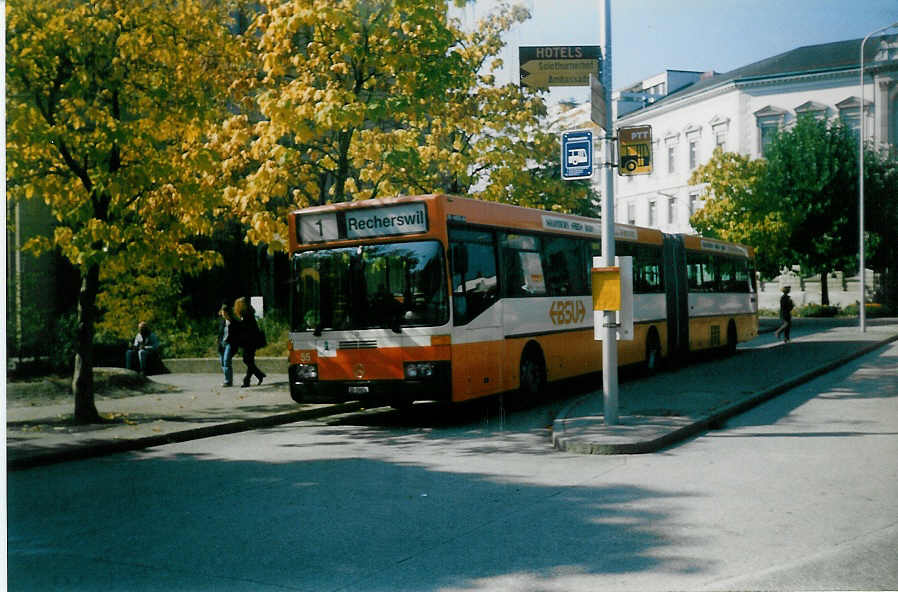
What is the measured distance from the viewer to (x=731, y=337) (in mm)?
24297

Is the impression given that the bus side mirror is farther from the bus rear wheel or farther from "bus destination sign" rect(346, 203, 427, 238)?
the bus rear wheel

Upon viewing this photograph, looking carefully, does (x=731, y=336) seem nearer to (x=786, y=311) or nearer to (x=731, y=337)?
(x=731, y=337)

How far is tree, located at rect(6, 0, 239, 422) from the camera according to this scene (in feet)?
35.6

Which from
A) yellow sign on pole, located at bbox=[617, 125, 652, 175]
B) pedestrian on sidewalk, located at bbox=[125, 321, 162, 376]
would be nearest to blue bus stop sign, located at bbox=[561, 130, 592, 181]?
yellow sign on pole, located at bbox=[617, 125, 652, 175]

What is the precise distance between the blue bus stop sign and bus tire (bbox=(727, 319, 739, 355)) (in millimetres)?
14786

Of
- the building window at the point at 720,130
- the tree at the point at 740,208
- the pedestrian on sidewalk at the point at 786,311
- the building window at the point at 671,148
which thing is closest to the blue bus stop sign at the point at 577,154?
the pedestrian on sidewalk at the point at 786,311

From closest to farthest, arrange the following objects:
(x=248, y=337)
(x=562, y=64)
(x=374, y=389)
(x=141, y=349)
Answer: (x=562, y=64), (x=374, y=389), (x=248, y=337), (x=141, y=349)

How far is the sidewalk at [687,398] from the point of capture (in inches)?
388

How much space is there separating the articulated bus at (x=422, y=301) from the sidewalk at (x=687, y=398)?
130 cm

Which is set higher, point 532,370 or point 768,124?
point 768,124

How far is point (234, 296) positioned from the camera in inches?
1147

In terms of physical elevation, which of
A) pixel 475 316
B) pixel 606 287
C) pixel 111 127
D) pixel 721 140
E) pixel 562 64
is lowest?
pixel 475 316

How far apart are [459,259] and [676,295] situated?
9619 millimetres

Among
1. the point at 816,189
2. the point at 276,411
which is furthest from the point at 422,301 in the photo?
the point at 816,189
